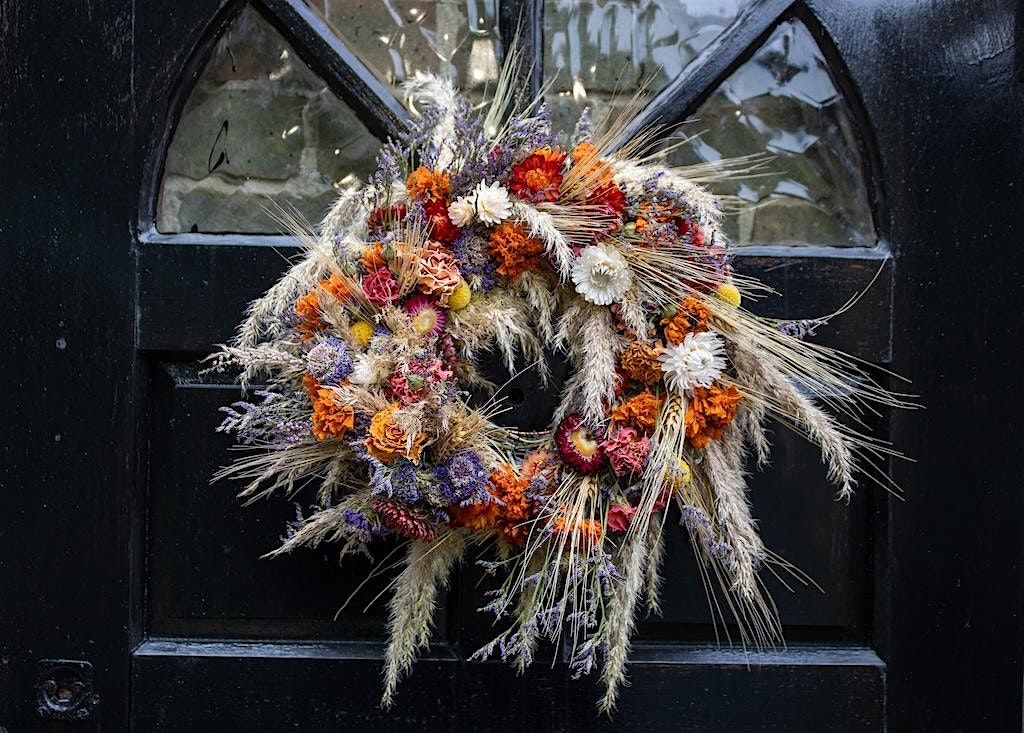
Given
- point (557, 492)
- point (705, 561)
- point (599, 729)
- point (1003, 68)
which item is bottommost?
point (599, 729)

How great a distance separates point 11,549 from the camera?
128 centimetres

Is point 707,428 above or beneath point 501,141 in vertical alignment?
beneath

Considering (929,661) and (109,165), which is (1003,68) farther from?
(109,165)

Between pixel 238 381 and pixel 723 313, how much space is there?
0.72 metres

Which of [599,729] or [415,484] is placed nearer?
[415,484]

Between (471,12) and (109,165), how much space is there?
23.6 inches

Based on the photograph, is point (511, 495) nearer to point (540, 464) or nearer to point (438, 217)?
point (540, 464)

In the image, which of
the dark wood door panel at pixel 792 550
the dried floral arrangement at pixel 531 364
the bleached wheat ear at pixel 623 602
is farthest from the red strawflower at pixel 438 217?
the dark wood door panel at pixel 792 550

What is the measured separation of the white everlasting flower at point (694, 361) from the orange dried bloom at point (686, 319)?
1cm

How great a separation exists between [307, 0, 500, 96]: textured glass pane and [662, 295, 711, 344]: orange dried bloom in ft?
1.66

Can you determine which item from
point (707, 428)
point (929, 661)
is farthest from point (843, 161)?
point (929, 661)

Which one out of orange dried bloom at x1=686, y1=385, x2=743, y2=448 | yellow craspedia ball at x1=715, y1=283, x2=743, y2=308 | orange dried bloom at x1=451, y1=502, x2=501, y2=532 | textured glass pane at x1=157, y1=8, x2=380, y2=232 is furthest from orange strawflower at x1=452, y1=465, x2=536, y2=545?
textured glass pane at x1=157, y1=8, x2=380, y2=232

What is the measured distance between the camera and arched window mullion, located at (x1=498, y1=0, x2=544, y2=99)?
1293mm

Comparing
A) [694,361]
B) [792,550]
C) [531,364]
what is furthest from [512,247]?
[792,550]
